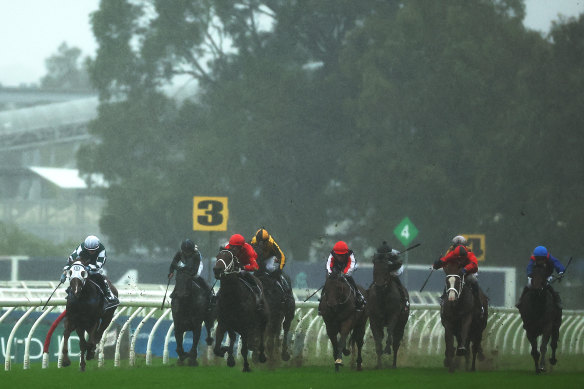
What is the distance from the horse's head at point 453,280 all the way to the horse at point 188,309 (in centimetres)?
302

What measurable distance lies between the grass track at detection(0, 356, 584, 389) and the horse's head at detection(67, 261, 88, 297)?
88 cm

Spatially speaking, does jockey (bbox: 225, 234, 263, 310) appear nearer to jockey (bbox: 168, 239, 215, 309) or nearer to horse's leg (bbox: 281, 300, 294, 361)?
jockey (bbox: 168, 239, 215, 309)

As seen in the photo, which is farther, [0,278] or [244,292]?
[0,278]

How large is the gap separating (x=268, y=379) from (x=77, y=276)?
7.82ft

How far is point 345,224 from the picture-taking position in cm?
4619

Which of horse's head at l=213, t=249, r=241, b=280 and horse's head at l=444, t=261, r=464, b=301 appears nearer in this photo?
horse's head at l=213, t=249, r=241, b=280

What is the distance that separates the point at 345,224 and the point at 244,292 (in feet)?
106

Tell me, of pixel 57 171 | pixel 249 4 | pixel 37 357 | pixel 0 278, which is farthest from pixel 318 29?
pixel 37 357

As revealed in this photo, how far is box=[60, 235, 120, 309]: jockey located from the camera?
13.8 metres

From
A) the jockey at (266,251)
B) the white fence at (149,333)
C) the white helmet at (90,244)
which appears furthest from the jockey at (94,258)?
the jockey at (266,251)

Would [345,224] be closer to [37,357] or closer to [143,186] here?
[143,186]

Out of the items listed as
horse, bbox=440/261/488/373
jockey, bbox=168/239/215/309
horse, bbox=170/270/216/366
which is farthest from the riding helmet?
horse, bbox=440/261/488/373

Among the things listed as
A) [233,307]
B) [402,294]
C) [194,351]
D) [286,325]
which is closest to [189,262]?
[194,351]

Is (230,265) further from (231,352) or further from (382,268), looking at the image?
(382,268)
